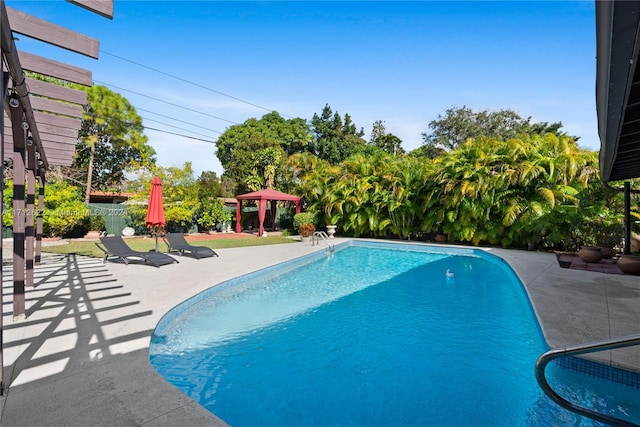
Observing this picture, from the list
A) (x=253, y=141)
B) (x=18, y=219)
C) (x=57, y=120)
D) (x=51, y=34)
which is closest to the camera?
(x=51, y=34)

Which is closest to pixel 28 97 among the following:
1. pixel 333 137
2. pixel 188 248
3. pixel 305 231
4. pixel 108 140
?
pixel 188 248

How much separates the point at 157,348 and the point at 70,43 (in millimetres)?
3922

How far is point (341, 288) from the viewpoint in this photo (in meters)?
8.18

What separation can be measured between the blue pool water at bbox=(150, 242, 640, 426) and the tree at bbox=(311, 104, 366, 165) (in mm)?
30557

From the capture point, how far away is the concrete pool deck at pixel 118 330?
2635mm

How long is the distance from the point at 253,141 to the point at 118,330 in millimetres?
26496

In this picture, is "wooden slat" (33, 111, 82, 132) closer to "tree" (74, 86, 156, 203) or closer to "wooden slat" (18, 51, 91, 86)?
"wooden slat" (18, 51, 91, 86)

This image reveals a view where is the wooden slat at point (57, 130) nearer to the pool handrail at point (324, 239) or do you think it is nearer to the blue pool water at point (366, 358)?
the blue pool water at point (366, 358)

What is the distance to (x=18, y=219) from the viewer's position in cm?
441

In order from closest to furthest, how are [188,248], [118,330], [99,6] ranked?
[99,6], [118,330], [188,248]

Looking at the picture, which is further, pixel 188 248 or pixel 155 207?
pixel 188 248

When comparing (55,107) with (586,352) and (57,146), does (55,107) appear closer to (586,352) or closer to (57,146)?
(57,146)

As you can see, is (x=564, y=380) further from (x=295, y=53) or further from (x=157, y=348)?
(x=295, y=53)

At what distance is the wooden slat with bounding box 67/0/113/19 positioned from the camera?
125 inches
